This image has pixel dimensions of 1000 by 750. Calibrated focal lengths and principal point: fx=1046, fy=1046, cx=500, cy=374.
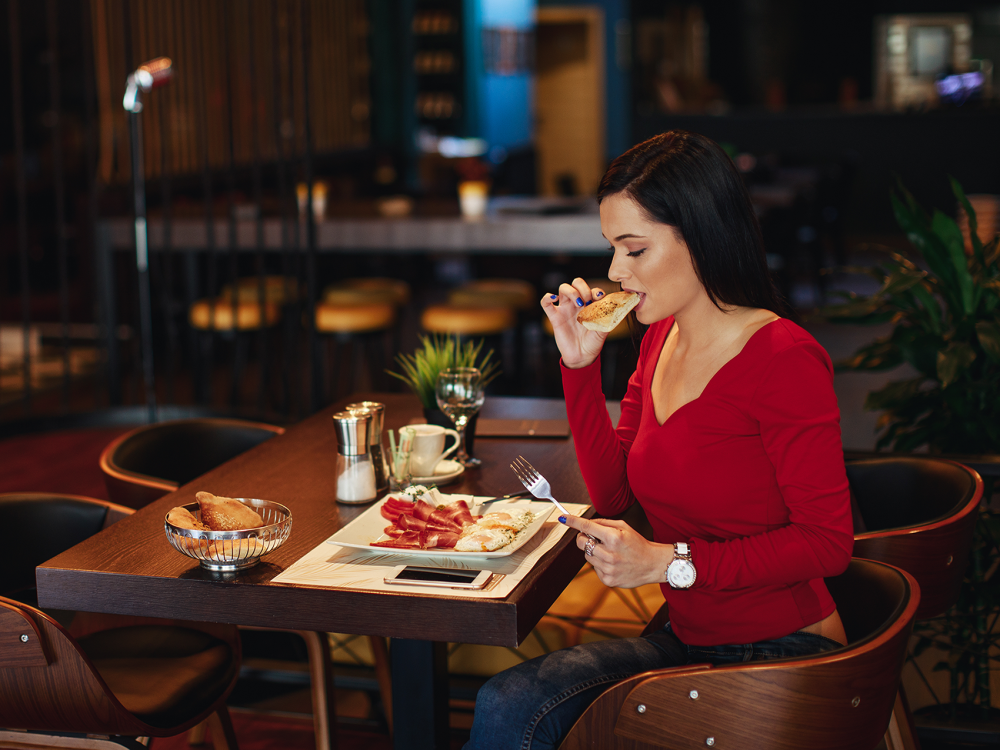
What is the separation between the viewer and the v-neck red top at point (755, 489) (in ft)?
4.87

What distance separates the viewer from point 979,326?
248 cm

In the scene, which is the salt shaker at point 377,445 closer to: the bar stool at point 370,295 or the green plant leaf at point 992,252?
the green plant leaf at point 992,252

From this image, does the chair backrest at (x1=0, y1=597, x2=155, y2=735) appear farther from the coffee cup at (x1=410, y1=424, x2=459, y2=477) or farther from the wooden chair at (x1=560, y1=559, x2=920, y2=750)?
the wooden chair at (x1=560, y1=559, x2=920, y2=750)

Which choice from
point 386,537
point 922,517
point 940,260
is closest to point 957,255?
point 940,260

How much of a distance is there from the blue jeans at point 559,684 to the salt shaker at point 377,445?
49cm

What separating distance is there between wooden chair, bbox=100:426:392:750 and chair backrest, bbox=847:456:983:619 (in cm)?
116

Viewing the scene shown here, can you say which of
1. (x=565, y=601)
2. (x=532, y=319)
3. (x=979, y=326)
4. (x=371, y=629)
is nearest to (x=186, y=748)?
(x=565, y=601)

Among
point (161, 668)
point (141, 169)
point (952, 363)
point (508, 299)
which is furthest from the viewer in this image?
point (508, 299)

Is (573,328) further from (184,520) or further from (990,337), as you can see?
(990,337)

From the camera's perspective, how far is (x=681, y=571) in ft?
4.91

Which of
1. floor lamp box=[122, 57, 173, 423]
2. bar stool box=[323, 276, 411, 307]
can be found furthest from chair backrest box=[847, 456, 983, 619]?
bar stool box=[323, 276, 411, 307]

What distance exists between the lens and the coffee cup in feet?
6.49

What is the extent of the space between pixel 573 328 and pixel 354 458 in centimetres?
A: 46

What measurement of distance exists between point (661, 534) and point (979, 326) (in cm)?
123
